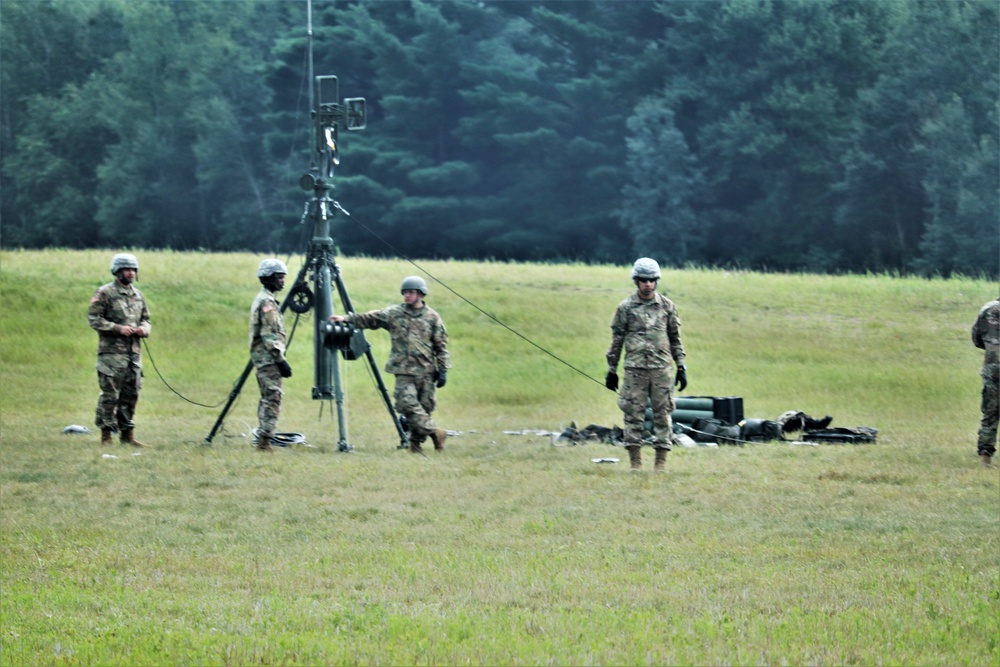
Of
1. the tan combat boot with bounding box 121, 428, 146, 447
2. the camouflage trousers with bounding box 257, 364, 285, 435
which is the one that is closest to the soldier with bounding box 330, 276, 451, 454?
the camouflage trousers with bounding box 257, 364, 285, 435

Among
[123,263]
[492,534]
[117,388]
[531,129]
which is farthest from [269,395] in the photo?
[531,129]

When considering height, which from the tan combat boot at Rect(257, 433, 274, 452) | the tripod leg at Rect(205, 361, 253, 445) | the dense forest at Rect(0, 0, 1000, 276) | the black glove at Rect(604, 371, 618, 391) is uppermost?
the dense forest at Rect(0, 0, 1000, 276)

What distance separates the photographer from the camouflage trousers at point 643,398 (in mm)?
15445

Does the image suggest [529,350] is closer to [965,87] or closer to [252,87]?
[965,87]

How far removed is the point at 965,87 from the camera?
51.0 meters

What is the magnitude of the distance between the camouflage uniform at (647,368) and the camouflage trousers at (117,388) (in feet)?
20.3

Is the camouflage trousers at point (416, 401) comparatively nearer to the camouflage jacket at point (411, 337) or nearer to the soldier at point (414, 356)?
the soldier at point (414, 356)

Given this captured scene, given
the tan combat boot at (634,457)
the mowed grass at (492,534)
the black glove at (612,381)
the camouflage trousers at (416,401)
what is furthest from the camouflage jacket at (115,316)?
the tan combat boot at (634,457)

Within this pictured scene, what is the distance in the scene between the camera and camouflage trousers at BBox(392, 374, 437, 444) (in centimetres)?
1716

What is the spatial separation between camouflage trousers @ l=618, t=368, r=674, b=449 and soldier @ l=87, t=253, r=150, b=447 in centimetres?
617

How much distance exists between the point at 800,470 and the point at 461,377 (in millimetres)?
13034

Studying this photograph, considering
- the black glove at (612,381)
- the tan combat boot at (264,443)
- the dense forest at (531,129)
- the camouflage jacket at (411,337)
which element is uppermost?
the dense forest at (531,129)

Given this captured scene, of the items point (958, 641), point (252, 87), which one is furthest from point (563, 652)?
point (252, 87)

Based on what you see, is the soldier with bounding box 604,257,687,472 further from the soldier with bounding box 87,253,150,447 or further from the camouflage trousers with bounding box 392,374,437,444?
the soldier with bounding box 87,253,150,447
